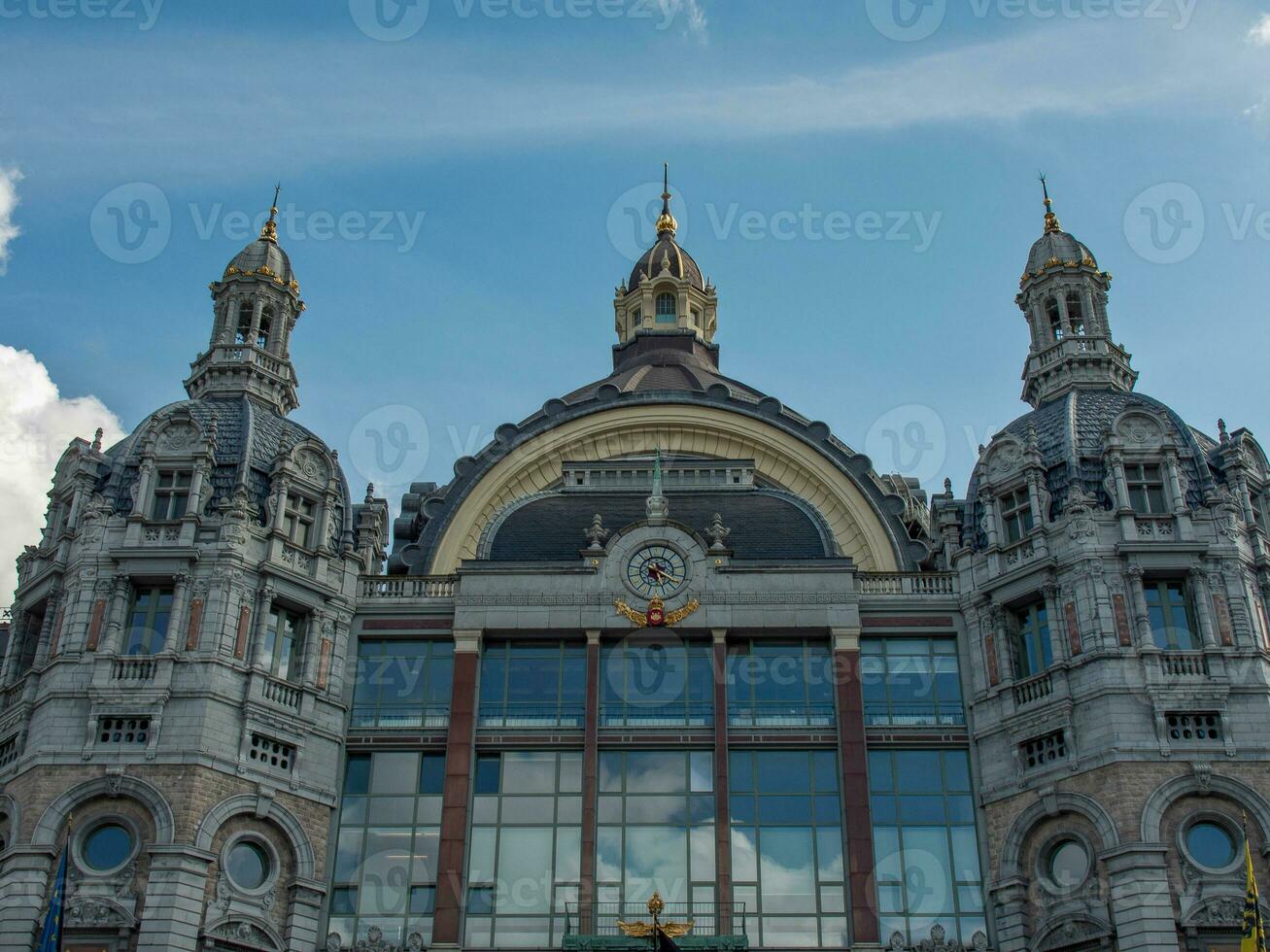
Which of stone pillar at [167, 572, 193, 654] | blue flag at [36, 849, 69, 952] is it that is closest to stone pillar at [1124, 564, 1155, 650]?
stone pillar at [167, 572, 193, 654]

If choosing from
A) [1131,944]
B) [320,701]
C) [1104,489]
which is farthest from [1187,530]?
[320,701]

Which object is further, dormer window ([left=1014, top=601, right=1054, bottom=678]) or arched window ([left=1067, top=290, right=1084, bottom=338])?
arched window ([left=1067, top=290, right=1084, bottom=338])

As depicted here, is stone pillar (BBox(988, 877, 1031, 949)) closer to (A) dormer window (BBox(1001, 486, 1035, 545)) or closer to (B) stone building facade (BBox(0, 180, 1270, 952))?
(B) stone building facade (BBox(0, 180, 1270, 952))

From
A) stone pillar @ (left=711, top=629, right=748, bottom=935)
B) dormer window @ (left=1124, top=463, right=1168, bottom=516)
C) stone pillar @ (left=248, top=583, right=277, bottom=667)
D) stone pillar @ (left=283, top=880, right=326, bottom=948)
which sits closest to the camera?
stone pillar @ (left=283, top=880, right=326, bottom=948)

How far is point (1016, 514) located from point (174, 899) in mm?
29093

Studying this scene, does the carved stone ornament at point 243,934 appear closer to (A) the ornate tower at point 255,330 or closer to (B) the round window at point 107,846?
(B) the round window at point 107,846

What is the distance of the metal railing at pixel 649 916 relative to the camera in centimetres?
4491

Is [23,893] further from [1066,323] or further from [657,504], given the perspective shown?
[1066,323]

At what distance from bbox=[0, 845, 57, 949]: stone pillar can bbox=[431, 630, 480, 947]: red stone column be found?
36.1ft

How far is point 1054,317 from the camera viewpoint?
198 feet

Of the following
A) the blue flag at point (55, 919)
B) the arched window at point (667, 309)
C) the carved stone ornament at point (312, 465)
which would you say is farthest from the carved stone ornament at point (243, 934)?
the arched window at point (667, 309)

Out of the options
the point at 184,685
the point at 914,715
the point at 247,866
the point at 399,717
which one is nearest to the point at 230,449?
the point at 184,685

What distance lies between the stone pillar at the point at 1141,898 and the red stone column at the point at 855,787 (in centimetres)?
676

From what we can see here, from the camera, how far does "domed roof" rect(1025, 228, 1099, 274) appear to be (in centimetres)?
6169
